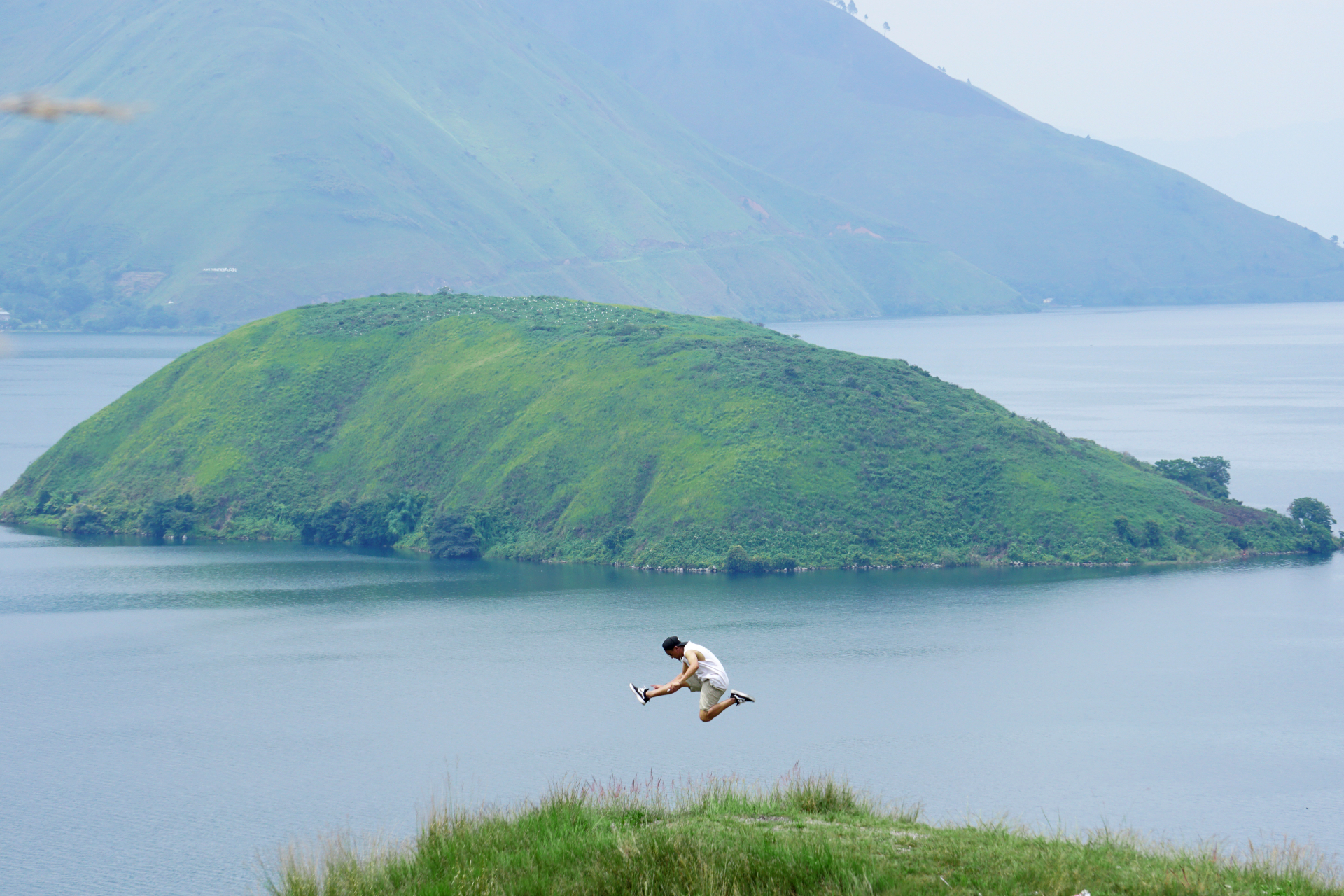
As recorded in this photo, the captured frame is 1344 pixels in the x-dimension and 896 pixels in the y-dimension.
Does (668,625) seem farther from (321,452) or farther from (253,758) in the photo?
(321,452)

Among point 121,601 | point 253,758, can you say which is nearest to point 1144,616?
point 253,758

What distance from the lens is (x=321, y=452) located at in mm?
114562

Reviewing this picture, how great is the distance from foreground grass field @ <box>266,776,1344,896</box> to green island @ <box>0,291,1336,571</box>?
227 feet

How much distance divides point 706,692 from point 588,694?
47.1 m

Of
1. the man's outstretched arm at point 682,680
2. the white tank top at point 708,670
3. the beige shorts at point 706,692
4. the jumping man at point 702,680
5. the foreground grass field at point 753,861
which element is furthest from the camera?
the foreground grass field at point 753,861

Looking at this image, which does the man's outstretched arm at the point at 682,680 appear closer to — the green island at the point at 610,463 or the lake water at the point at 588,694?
the lake water at the point at 588,694

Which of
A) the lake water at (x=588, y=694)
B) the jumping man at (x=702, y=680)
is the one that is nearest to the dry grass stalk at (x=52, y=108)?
the jumping man at (x=702, y=680)

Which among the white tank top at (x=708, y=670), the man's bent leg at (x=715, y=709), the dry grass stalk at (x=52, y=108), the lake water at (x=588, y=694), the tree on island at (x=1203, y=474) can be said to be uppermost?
the tree on island at (x=1203, y=474)

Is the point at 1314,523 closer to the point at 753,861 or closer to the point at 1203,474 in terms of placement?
the point at 1203,474

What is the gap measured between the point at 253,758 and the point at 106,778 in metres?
5.61

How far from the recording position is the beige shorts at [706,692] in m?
18.1

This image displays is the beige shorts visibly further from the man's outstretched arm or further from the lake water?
the lake water

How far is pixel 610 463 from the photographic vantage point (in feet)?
334

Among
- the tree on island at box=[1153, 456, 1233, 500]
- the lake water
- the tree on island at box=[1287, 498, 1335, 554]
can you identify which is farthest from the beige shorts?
the tree on island at box=[1153, 456, 1233, 500]
